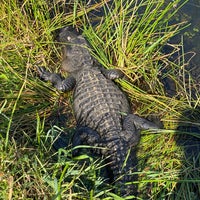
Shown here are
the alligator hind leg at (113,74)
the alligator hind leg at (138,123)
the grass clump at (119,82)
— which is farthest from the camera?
the alligator hind leg at (113,74)

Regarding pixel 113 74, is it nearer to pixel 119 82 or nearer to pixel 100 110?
pixel 119 82

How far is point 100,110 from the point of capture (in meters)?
4.04

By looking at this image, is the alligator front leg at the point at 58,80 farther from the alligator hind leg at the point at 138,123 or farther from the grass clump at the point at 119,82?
the alligator hind leg at the point at 138,123

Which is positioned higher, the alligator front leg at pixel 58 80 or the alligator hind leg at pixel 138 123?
the alligator front leg at pixel 58 80

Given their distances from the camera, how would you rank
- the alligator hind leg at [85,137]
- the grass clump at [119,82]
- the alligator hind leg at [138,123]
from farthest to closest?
the alligator hind leg at [138,123]
the alligator hind leg at [85,137]
the grass clump at [119,82]

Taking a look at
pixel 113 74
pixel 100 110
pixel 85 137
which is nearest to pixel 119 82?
pixel 113 74

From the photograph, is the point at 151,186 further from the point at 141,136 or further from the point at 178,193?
the point at 141,136

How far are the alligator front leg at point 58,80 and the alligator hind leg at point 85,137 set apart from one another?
2.24 feet

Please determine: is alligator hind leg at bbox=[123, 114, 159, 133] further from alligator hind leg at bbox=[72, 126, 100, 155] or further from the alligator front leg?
the alligator front leg

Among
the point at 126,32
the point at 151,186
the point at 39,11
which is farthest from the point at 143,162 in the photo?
the point at 39,11

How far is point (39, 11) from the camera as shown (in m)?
4.61

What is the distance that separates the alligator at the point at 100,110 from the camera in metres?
3.65

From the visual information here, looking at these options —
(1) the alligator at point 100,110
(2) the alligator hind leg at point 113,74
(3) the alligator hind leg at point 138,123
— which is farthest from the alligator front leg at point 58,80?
(3) the alligator hind leg at point 138,123

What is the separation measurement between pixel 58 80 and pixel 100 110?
0.72 meters
